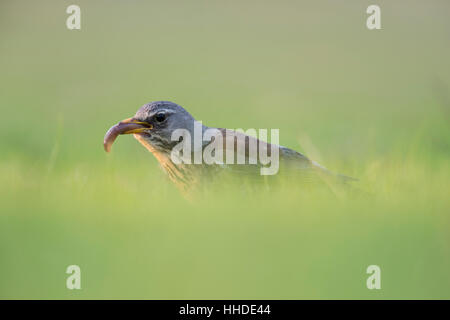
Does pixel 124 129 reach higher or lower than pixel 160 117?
lower

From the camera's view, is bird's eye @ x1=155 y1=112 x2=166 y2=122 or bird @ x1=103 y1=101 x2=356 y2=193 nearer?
bird @ x1=103 y1=101 x2=356 y2=193

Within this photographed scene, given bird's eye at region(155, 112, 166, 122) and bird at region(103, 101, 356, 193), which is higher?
bird's eye at region(155, 112, 166, 122)

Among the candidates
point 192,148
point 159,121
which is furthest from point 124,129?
point 192,148

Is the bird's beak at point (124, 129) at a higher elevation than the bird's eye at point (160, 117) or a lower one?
lower

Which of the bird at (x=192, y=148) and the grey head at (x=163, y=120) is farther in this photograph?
the grey head at (x=163, y=120)

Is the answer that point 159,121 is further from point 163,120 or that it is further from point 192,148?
point 192,148

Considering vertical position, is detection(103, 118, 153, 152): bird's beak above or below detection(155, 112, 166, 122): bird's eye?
below

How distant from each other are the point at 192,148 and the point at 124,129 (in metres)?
0.54

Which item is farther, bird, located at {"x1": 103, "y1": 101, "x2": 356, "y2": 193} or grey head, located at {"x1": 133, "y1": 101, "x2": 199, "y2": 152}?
grey head, located at {"x1": 133, "y1": 101, "x2": 199, "y2": 152}

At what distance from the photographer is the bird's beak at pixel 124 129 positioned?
12.7ft

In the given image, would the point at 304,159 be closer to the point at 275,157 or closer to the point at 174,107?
the point at 275,157

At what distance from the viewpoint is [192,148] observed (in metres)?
4.08

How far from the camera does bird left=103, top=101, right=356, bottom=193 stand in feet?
12.8

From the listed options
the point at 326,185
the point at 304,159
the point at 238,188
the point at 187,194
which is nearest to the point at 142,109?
the point at 187,194
